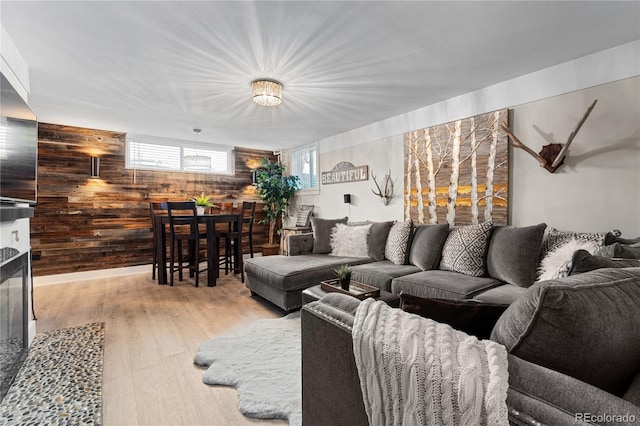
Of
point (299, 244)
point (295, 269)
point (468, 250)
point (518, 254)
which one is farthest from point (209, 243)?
point (518, 254)

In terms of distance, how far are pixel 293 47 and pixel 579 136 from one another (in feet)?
8.31

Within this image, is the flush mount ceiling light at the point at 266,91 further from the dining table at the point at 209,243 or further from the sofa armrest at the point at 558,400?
the sofa armrest at the point at 558,400

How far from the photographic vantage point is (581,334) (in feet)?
2.13

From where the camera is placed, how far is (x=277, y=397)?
177cm

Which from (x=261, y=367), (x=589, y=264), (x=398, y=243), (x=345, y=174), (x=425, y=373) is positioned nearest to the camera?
(x=425, y=373)

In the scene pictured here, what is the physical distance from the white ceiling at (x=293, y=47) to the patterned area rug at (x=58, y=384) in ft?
7.74

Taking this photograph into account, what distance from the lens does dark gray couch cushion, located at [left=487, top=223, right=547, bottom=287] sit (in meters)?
2.38

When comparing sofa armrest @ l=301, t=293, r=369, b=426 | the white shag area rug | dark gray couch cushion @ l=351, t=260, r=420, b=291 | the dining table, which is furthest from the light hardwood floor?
dark gray couch cushion @ l=351, t=260, r=420, b=291

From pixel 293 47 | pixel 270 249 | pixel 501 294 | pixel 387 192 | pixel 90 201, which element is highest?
pixel 293 47

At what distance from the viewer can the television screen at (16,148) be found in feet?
5.86

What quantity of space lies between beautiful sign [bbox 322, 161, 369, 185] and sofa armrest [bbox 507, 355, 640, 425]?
4116 mm

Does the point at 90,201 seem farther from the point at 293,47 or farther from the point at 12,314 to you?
the point at 293,47

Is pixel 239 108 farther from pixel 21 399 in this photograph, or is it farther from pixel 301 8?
pixel 21 399

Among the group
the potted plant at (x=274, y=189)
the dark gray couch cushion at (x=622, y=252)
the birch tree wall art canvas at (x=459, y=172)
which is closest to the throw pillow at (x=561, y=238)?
the birch tree wall art canvas at (x=459, y=172)
